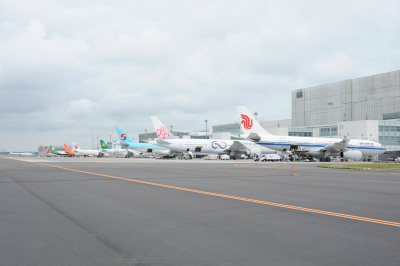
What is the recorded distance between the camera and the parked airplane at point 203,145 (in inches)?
2778

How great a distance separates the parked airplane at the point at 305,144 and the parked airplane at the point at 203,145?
11.1 metres

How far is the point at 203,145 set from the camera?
7231cm

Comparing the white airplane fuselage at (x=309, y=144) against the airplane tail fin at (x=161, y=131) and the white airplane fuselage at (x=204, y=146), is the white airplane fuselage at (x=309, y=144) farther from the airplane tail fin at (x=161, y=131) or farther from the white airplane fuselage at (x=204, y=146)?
the airplane tail fin at (x=161, y=131)

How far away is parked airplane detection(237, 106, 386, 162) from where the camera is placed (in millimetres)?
55656

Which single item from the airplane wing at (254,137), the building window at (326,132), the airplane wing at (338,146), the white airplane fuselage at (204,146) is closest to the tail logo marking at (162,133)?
the white airplane fuselage at (204,146)

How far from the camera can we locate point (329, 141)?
2474 inches

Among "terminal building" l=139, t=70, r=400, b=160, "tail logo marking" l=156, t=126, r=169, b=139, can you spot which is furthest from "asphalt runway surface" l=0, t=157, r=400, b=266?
"terminal building" l=139, t=70, r=400, b=160

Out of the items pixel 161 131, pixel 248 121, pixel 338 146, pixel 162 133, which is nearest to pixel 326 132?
pixel 338 146

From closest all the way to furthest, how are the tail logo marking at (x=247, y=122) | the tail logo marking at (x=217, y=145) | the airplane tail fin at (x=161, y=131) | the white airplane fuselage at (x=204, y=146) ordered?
the tail logo marking at (x=247, y=122)
the white airplane fuselage at (x=204, y=146)
the airplane tail fin at (x=161, y=131)
the tail logo marking at (x=217, y=145)

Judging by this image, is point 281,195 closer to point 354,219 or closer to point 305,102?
point 354,219

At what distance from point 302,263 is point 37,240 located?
4816 millimetres

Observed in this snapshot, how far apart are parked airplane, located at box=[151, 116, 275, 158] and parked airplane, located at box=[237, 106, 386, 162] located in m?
11.1

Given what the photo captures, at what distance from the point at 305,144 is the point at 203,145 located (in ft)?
73.3

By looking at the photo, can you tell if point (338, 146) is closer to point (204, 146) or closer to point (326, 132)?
point (204, 146)
